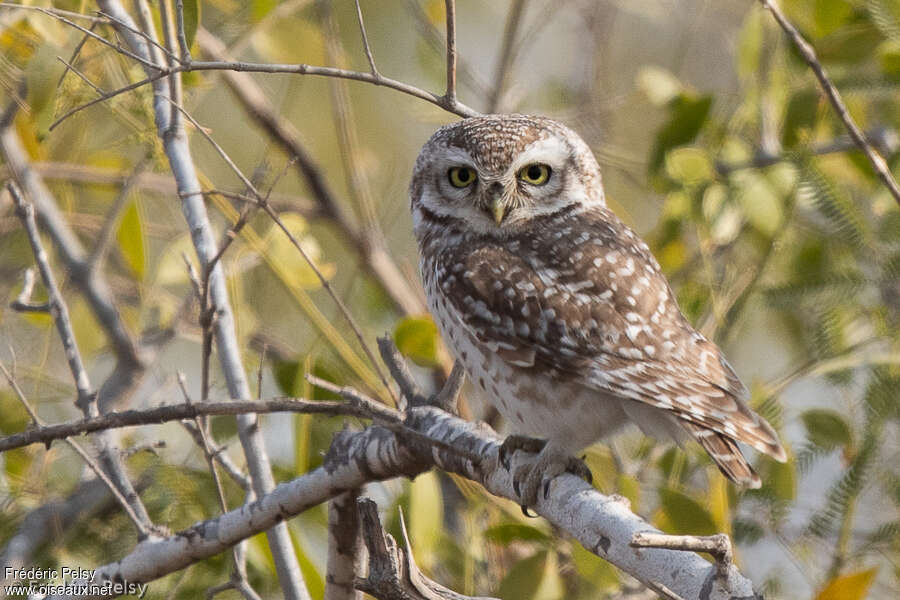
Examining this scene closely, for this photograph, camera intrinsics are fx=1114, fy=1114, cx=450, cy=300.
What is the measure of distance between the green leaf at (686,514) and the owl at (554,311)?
0.50 ft

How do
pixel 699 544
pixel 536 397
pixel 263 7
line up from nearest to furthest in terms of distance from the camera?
pixel 699 544, pixel 536 397, pixel 263 7

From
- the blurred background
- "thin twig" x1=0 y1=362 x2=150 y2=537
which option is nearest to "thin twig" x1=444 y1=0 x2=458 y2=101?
the blurred background

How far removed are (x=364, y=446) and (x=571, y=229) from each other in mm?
972

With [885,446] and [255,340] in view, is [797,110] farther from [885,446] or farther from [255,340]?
[255,340]

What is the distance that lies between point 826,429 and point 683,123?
4.12 ft

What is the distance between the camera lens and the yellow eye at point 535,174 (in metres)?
3.48

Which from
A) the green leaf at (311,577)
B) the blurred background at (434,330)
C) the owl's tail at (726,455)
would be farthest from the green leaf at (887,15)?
the green leaf at (311,577)

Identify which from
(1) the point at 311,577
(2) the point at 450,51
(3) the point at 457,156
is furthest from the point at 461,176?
(1) the point at 311,577

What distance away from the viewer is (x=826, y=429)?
12.1 ft

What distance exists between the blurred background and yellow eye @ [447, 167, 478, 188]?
0.45 metres

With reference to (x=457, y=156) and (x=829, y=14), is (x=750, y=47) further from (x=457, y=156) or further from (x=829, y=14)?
(x=457, y=156)

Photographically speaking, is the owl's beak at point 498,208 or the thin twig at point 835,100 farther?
the owl's beak at point 498,208

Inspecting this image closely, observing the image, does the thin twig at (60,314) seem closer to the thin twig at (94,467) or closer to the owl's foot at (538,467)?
the thin twig at (94,467)

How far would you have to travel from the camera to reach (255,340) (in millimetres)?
4938
